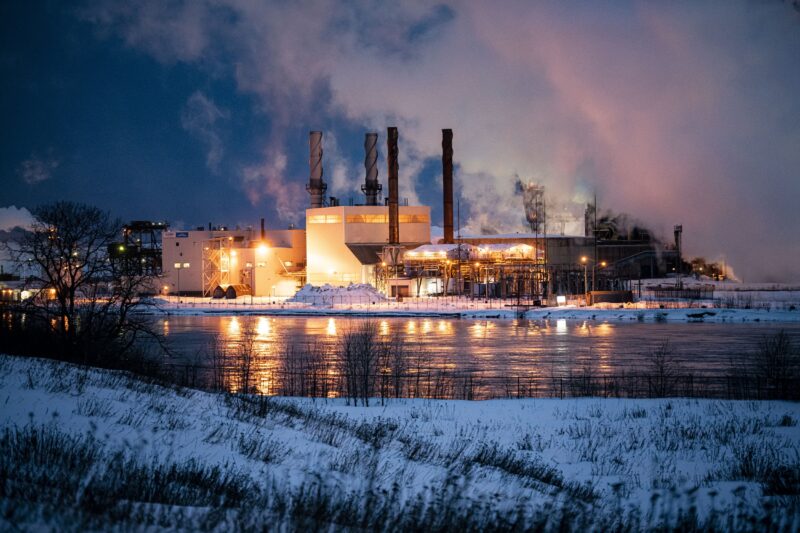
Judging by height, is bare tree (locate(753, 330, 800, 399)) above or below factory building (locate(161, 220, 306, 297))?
A: below

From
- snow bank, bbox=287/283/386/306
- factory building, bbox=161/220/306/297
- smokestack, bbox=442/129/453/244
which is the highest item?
smokestack, bbox=442/129/453/244

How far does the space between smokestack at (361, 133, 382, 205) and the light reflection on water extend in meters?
35.0

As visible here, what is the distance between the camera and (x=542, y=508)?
9.42 m

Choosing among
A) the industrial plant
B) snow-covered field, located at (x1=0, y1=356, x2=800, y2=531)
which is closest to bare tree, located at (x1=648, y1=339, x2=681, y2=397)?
snow-covered field, located at (x1=0, y1=356, x2=800, y2=531)

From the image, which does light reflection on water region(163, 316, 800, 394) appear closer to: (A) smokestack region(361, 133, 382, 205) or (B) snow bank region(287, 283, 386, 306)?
(B) snow bank region(287, 283, 386, 306)

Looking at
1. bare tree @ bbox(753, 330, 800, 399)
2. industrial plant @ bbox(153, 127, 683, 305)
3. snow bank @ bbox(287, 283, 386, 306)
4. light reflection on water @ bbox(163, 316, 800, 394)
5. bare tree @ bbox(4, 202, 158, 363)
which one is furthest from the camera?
industrial plant @ bbox(153, 127, 683, 305)

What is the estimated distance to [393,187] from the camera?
81625 millimetres

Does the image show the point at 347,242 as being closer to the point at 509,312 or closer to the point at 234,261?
the point at 234,261

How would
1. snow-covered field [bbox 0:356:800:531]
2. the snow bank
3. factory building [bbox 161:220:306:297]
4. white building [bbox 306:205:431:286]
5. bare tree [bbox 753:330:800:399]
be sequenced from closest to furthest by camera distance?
snow-covered field [bbox 0:356:800:531] < bare tree [bbox 753:330:800:399] < the snow bank < white building [bbox 306:205:431:286] < factory building [bbox 161:220:306:297]

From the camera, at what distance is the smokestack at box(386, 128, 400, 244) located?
266ft

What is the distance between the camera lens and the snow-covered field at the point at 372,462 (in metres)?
7.53

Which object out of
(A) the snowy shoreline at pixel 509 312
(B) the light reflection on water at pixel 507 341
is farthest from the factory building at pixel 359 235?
(B) the light reflection on water at pixel 507 341

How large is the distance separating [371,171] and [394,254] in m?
A: 14.9

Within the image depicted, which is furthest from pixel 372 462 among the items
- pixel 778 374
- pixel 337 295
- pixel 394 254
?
pixel 394 254
